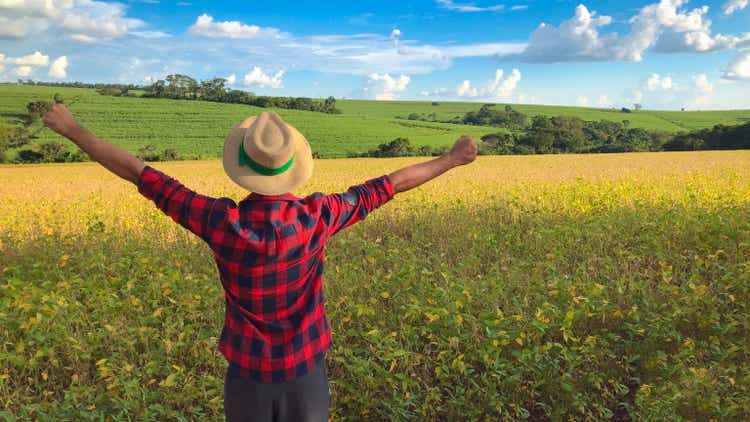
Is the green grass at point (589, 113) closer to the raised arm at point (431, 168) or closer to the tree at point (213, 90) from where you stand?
the tree at point (213, 90)

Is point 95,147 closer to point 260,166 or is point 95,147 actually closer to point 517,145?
point 260,166

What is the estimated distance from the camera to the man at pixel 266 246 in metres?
2.06

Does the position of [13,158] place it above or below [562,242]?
below

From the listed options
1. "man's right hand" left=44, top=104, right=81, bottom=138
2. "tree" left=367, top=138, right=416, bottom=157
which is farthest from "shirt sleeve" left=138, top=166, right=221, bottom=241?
"tree" left=367, top=138, right=416, bottom=157

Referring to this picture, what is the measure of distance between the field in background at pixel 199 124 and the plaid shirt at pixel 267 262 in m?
57.6

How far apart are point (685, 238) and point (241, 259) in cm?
818

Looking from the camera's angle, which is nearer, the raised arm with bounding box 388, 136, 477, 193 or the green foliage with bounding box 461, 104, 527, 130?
the raised arm with bounding box 388, 136, 477, 193

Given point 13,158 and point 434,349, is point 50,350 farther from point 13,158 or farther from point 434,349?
point 13,158

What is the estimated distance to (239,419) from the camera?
2314mm

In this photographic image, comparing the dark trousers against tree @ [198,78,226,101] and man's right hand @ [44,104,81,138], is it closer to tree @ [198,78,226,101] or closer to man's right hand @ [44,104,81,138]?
man's right hand @ [44,104,81,138]

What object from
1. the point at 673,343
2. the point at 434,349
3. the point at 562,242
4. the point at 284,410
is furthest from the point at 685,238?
the point at 284,410

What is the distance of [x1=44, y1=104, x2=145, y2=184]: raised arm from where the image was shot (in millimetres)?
2268

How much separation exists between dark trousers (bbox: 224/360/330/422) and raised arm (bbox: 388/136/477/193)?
1.00 meters

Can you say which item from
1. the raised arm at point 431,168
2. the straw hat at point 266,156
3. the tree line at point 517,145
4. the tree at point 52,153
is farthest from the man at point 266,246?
the tree at point 52,153
